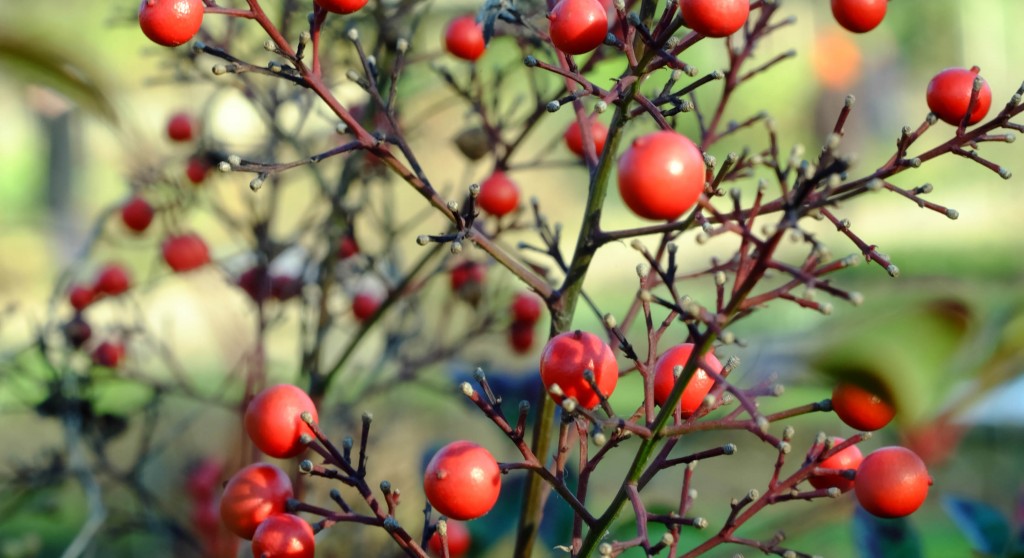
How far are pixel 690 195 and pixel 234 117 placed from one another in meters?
4.14

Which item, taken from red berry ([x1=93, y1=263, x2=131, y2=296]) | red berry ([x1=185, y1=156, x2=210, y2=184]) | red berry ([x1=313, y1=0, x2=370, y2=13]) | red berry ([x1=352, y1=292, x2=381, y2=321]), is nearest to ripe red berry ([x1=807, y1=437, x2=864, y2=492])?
red berry ([x1=313, y1=0, x2=370, y2=13])

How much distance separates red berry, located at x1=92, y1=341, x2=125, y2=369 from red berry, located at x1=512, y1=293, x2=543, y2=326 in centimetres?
56

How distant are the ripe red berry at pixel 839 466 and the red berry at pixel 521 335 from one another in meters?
0.68

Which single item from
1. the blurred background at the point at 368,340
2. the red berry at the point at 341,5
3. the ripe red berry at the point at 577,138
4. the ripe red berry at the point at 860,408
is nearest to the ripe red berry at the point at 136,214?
the blurred background at the point at 368,340

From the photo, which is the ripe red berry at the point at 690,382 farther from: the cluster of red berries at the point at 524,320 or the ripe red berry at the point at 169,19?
the cluster of red berries at the point at 524,320

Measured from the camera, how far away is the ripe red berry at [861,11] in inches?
26.1

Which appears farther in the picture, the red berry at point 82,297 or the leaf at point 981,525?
the red berry at point 82,297

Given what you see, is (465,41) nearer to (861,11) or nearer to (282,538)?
(861,11)

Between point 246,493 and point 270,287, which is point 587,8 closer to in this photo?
point 246,493

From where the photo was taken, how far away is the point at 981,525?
105cm

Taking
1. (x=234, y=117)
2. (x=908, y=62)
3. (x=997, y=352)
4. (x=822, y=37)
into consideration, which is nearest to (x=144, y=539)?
(x=997, y=352)

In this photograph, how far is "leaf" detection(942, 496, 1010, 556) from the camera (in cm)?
102

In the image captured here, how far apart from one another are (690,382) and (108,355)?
1017 millimetres

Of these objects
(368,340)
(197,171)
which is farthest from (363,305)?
(368,340)
